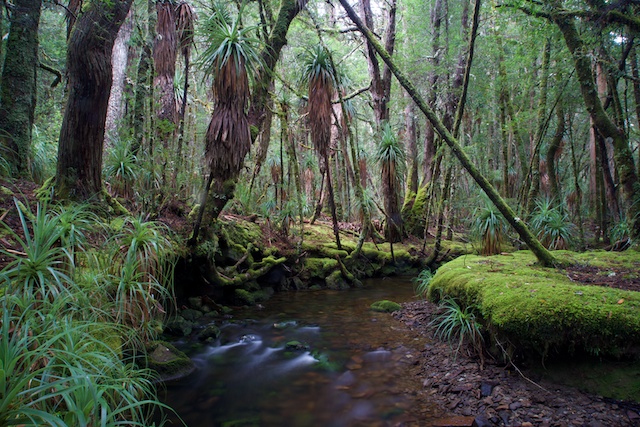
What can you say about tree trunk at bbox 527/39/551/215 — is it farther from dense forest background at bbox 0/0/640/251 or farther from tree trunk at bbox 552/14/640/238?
tree trunk at bbox 552/14/640/238

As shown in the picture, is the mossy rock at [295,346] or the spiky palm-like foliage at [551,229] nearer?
A: the mossy rock at [295,346]

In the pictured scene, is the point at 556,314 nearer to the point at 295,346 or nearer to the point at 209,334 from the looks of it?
the point at 295,346

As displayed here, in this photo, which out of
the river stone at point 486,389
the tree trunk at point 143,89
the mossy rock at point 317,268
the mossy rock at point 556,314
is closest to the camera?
the mossy rock at point 556,314

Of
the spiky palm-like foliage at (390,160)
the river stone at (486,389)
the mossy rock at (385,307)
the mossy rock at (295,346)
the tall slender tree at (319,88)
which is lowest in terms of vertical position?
the mossy rock at (295,346)

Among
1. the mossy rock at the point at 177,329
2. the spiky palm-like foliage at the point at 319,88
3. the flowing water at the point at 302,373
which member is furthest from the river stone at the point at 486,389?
the spiky palm-like foliage at the point at 319,88

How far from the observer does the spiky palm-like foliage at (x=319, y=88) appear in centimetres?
787

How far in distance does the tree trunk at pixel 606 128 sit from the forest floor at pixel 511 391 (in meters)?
1.45

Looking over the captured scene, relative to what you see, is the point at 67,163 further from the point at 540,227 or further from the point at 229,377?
the point at 540,227

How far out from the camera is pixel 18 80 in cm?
461

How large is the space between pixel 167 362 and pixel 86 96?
10.5 ft

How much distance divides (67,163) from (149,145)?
198cm

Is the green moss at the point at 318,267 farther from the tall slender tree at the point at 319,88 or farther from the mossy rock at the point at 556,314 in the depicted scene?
the mossy rock at the point at 556,314

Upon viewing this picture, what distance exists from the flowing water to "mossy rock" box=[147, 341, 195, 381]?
0.10 metres

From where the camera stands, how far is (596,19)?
452 centimetres
